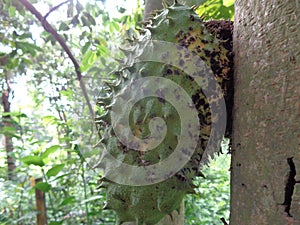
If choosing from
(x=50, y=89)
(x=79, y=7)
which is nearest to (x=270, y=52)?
(x=79, y=7)

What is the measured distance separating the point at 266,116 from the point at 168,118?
0.64 feet

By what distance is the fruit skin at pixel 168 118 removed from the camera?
638 mm

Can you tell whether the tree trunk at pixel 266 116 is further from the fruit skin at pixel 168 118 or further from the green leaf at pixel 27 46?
the green leaf at pixel 27 46

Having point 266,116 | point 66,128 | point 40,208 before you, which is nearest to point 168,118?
point 266,116

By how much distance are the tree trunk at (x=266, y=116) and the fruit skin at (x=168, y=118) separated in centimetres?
8

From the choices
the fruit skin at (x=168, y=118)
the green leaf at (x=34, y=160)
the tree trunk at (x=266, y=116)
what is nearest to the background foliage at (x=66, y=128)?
the green leaf at (x=34, y=160)

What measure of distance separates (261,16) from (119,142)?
0.37 meters

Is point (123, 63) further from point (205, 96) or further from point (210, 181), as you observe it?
point (210, 181)

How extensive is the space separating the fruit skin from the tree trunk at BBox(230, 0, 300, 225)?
81mm

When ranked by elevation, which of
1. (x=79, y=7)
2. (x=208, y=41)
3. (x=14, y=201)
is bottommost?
(x=14, y=201)

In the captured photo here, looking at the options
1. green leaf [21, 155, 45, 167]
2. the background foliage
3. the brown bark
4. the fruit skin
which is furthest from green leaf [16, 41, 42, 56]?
the fruit skin

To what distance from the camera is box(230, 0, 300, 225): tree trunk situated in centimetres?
47

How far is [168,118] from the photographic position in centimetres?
63

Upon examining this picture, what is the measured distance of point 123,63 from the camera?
0.79 meters
